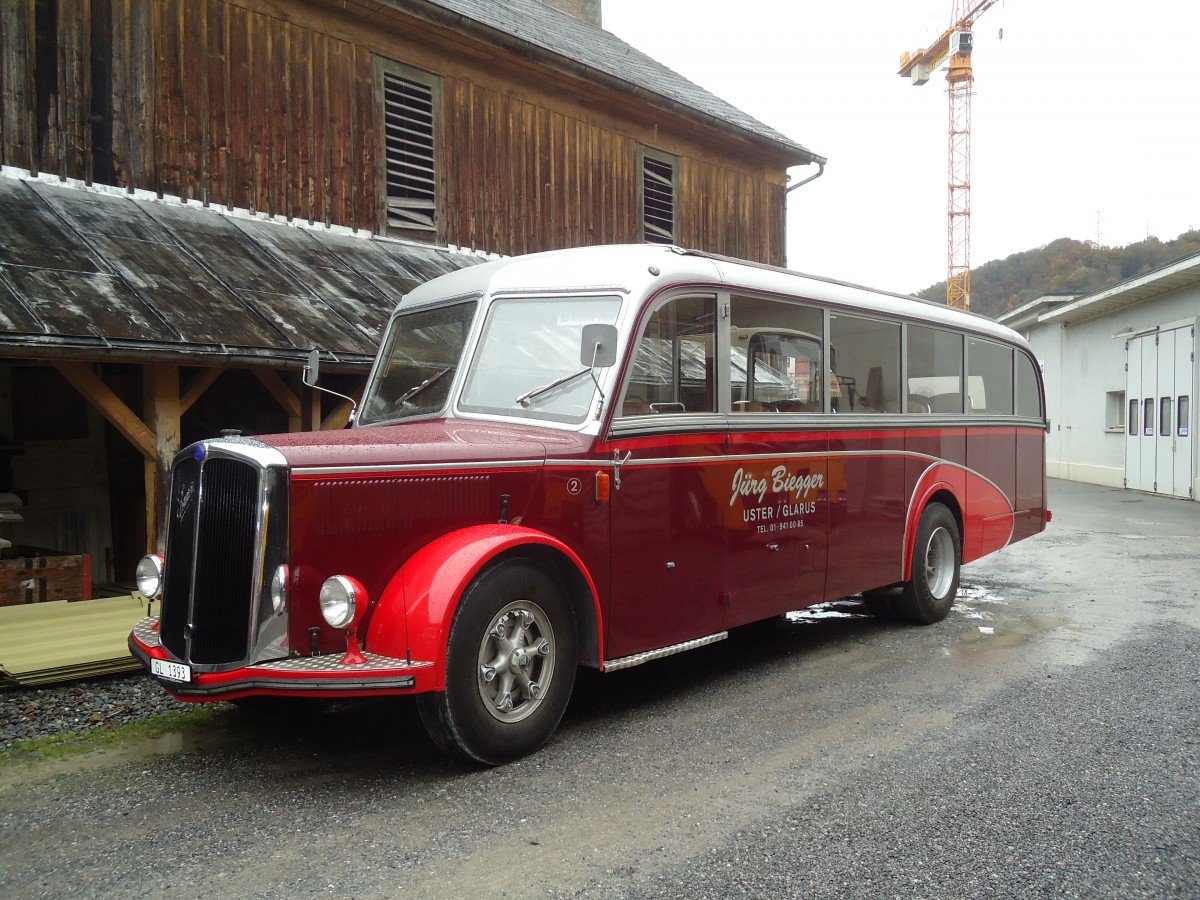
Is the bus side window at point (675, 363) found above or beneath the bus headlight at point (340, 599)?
above

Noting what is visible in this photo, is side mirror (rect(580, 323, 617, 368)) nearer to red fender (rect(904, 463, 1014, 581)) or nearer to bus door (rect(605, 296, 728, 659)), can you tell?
bus door (rect(605, 296, 728, 659))

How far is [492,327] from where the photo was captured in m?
5.36

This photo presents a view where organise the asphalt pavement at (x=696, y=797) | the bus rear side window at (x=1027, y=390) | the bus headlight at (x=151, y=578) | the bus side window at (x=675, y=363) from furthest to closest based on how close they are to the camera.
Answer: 1. the bus rear side window at (x=1027, y=390)
2. the bus side window at (x=675, y=363)
3. the bus headlight at (x=151, y=578)
4. the asphalt pavement at (x=696, y=797)

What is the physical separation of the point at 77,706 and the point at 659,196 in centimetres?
1205

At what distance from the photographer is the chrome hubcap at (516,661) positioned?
4.41m

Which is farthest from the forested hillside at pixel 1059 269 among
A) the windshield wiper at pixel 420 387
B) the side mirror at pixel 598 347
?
the side mirror at pixel 598 347

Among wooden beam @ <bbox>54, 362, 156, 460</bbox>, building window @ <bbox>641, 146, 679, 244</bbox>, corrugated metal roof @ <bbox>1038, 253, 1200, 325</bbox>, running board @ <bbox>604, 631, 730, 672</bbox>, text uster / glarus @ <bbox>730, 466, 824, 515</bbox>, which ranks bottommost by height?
running board @ <bbox>604, 631, 730, 672</bbox>

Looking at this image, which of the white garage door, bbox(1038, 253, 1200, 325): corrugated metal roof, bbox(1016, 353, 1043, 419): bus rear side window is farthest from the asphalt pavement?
the white garage door

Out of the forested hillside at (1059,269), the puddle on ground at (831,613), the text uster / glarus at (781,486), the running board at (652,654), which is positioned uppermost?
the forested hillside at (1059,269)

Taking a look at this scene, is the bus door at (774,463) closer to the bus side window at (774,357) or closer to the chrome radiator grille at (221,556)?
the bus side window at (774,357)

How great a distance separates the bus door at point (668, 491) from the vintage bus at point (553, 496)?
0.02 m

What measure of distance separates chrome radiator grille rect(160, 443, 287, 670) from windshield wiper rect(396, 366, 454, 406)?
1.50 m

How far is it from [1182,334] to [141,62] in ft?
64.6

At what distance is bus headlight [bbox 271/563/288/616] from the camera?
13.2 ft
